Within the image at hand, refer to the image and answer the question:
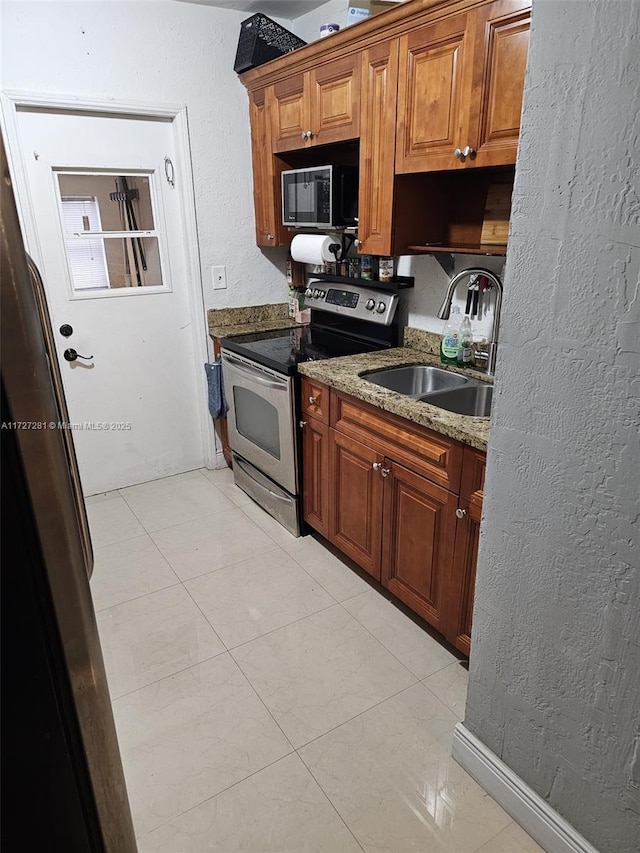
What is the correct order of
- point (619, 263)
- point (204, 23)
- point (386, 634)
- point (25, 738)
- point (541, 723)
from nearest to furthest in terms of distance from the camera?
point (25, 738), point (619, 263), point (541, 723), point (386, 634), point (204, 23)

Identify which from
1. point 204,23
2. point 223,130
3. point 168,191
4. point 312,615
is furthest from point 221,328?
point 312,615

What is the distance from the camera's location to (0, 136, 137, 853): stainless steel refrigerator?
369 mm

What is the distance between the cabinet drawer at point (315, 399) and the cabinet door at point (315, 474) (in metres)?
0.03

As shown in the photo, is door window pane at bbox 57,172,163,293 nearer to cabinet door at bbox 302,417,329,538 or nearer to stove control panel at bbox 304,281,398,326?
stove control panel at bbox 304,281,398,326

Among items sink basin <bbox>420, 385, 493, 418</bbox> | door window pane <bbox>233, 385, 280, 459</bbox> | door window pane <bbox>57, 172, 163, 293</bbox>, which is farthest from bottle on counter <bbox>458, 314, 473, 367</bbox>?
door window pane <bbox>57, 172, 163, 293</bbox>

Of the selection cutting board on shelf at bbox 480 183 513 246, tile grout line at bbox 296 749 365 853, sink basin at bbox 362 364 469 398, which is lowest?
tile grout line at bbox 296 749 365 853

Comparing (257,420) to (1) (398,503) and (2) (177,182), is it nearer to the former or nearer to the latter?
(1) (398,503)

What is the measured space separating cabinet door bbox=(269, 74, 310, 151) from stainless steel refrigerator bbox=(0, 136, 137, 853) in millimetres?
2611

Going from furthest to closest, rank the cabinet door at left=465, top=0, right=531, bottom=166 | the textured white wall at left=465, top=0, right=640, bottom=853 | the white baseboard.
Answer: the cabinet door at left=465, top=0, right=531, bottom=166 < the white baseboard < the textured white wall at left=465, top=0, right=640, bottom=853

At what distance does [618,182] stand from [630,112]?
0.11 meters

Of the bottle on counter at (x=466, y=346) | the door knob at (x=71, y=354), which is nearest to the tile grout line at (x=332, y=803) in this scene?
the bottle on counter at (x=466, y=346)

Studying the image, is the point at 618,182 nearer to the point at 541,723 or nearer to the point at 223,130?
the point at 541,723

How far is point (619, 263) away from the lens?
103 cm

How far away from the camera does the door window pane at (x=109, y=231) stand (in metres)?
2.87
